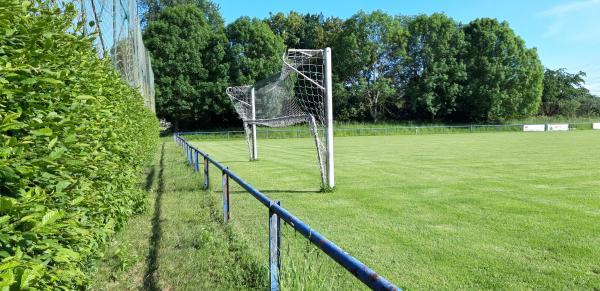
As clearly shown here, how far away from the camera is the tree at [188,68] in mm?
43281

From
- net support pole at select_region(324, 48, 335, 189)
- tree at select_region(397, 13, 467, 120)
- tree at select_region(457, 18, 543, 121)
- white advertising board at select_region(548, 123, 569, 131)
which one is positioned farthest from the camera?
tree at select_region(397, 13, 467, 120)

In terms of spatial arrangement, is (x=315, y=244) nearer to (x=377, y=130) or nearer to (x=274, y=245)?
(x=274, y=245)

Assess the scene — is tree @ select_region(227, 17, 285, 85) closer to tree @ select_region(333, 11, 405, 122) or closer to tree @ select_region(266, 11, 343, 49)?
tree @ select_region(333, 11, 405, 122)

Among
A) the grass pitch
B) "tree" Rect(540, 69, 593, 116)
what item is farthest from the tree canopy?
the grass pitch

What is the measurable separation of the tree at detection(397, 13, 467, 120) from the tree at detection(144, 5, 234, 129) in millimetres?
21602

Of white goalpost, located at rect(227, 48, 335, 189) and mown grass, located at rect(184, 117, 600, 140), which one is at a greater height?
white goalpost, located at rect(227, 48, 335, 189)

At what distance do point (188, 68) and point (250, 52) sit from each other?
6.28m

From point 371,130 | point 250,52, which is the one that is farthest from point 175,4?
point 371,130

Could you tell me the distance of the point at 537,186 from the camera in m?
9.91

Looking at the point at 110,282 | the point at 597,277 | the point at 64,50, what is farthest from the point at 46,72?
the point at 597,277

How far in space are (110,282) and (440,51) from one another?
171 feet

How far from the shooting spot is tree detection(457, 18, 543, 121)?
51188 millimetres

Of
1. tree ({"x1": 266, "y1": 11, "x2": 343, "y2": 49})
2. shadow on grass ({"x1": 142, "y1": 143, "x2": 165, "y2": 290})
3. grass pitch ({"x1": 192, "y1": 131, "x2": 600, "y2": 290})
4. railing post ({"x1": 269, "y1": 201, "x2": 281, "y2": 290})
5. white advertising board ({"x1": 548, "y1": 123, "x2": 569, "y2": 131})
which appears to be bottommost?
white advertising board ({"x1": 548, "y1": 123, "x2": 569, "y2": 131})

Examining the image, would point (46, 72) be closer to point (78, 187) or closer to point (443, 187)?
point (78, 187)
